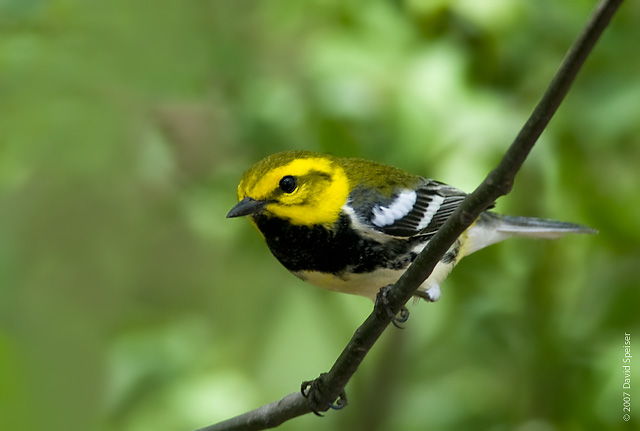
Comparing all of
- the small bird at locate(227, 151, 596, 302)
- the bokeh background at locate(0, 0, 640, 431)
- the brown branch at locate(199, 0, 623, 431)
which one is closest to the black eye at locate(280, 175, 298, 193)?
the small bird at locate(227, 151, 596, 302)

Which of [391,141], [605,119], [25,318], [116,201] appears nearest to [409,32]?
[391,141]

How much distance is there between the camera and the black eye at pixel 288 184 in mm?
2479

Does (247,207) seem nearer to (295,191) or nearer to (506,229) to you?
(295,191)

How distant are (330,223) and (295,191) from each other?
15 centimetres

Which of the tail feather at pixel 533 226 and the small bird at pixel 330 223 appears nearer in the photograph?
the small bird at pixel 330 223

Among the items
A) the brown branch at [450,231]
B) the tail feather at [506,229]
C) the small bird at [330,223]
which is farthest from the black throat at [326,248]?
the tail feather at [506,229]

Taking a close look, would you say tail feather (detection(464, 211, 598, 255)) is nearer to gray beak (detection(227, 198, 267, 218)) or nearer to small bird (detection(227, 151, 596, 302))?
small bird (detection(227, 151, 596, 302))

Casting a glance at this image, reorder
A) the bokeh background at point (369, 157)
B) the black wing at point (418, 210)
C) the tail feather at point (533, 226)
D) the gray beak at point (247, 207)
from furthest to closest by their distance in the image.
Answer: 1. the bokeh background at point (369, 157)
2. the tail feather at point (533, 226)
3. the black wing at point (418, 210)
4. the gray beak at point (247, 207)

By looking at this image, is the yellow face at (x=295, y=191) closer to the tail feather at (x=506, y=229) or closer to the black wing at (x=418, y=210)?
the black wing at (x=418, y=210)

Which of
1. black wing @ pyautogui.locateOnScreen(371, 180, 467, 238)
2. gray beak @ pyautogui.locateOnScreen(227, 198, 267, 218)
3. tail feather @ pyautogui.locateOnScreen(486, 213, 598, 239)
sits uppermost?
gray beak @ pyautogui.locateOnScreen(227, 198, 267, 218)

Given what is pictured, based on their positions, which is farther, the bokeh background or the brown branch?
the bokeh background

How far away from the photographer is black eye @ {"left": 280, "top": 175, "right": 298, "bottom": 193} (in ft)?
8.13

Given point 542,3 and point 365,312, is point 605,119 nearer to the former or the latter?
point 542,3

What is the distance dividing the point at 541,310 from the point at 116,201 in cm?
236
